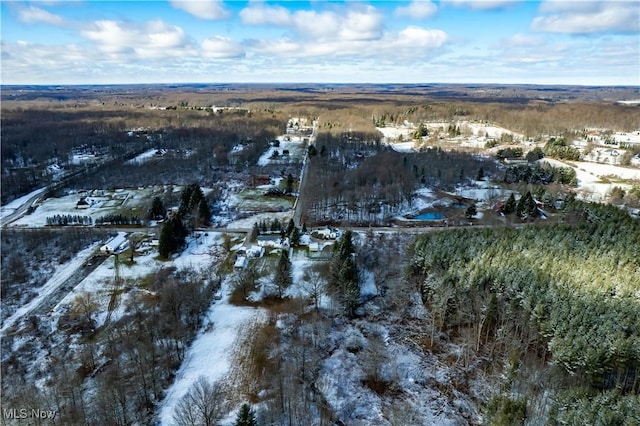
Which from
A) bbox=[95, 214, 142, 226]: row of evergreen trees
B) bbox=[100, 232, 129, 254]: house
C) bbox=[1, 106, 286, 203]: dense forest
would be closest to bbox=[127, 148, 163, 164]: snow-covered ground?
bbox=[1, 106, 286, 203]: dense forest

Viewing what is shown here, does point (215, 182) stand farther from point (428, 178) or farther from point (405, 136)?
point (405, 136)

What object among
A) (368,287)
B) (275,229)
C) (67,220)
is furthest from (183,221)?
(368,287)

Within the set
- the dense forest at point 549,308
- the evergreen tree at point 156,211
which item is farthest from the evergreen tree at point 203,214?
the dense forest at point 549,308

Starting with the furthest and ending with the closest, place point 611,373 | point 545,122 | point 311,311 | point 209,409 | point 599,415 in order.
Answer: point 545,122 → point 311,311 → point 611,373 → point 209,409 → point 599,415

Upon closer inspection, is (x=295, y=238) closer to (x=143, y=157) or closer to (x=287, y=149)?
(x=287, y=149)

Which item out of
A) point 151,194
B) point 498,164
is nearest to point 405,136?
point 498,164

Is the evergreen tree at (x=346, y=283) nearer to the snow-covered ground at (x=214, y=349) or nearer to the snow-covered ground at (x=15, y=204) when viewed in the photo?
the snow-covered ground at (x=214, y=349)
